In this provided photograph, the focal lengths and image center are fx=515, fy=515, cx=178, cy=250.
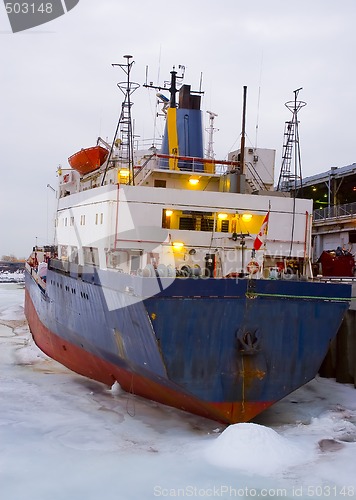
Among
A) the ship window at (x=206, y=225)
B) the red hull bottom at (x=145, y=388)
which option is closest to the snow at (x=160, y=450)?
the red hull bottom at (x=145, y=388)

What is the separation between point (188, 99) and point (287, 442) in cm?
1079

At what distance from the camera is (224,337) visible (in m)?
10.2

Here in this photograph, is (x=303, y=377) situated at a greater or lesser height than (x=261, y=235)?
lesser

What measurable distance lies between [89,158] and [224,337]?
10.5 m

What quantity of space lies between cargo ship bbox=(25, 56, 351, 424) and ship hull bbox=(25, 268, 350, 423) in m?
0.02

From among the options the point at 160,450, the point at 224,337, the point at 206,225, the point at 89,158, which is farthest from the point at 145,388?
the point at 89,158

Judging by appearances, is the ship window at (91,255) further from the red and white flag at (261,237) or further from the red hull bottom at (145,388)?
the red and white flag at (261,237)

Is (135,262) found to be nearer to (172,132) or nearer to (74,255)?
(74,255)

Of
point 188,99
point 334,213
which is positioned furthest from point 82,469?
point 334,213

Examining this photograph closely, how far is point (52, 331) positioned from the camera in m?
18.2

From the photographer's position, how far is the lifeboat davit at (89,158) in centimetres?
1841

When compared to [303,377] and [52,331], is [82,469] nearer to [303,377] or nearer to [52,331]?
[303,377]

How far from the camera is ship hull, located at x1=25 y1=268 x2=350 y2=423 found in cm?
1002

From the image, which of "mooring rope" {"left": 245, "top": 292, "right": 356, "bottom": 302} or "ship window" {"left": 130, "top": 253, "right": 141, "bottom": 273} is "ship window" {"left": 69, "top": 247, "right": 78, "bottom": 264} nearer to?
"ship window" {"left": 130, "top": 253, "right": 141, "bottom": 273}
